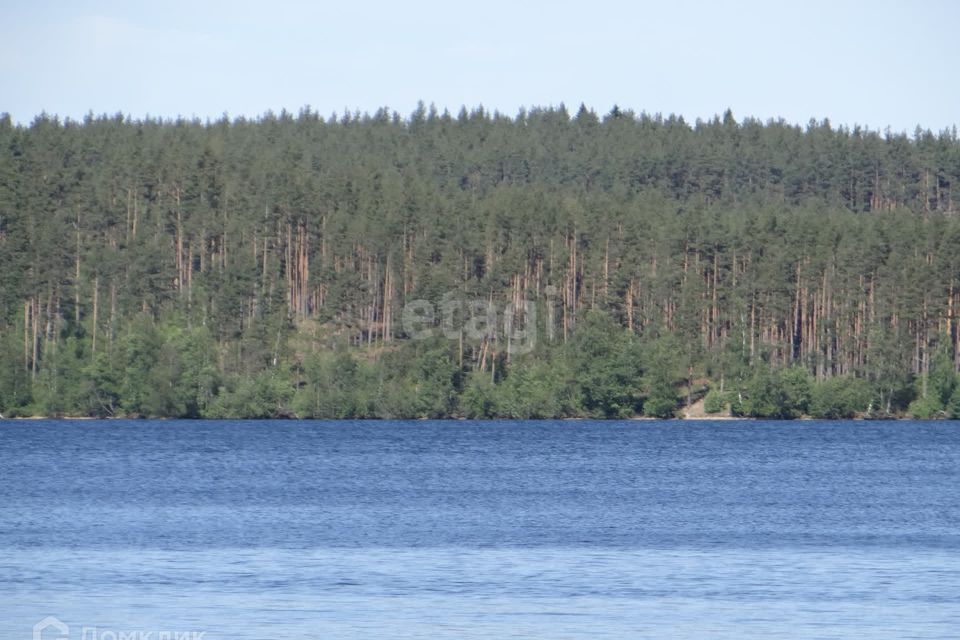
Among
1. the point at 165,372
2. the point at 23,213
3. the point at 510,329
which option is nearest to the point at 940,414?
the point at 510,329

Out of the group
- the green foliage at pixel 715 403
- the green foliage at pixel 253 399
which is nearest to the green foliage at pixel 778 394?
the green foliage at pixel 715 403

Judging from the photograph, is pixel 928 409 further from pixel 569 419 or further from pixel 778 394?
pixel 569 419

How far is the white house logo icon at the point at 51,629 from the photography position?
23641 mm

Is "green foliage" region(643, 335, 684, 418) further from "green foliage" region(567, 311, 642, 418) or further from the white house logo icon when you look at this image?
the white house logo icon

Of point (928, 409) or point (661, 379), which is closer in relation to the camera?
point (928, 409)

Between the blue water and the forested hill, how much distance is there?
38583 millimetres

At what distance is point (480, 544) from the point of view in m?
36.0

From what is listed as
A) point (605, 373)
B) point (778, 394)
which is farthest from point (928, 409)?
point (605, 373)

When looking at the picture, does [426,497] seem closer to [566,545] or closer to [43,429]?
[566,545]

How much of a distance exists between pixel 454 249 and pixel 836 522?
285 feet

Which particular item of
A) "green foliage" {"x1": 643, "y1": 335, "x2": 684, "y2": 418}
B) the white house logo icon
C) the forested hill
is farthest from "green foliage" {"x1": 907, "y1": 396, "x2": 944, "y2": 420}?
the white house logo icon

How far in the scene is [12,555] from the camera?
33.1 m

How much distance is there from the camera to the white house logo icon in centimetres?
2364

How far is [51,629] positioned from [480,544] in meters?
13.9
